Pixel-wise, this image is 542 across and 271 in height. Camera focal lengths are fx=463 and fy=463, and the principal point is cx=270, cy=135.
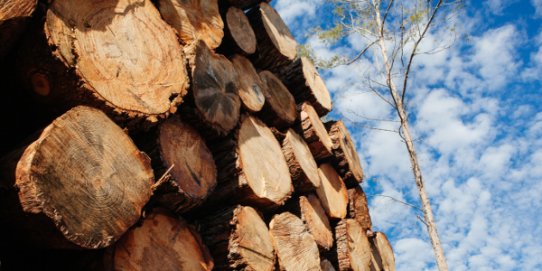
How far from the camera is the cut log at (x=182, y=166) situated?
5.88 ft

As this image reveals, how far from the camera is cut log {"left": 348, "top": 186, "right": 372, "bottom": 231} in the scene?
144 inches

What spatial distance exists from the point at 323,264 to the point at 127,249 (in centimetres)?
164

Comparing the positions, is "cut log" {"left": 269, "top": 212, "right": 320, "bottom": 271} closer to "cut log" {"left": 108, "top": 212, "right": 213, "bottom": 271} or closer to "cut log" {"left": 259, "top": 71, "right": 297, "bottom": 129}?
"cut log" {"left": 108, "top": 212, "right": 213, "bottom": 271}

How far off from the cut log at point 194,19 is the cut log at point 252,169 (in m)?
0.50

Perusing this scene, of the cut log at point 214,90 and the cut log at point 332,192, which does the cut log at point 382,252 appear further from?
the cut log at point 214,90

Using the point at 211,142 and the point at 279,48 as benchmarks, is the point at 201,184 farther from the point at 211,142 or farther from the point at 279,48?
the point at 279,48

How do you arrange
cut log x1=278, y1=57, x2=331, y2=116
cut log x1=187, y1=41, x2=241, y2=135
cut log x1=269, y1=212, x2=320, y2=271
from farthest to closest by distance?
cut log x1=278, y1=57, x2=331, y2=116, cut log x1=269, y1=212, x2=320, y2=271, cut log x1=187, y1=41, x2=241, y2=135

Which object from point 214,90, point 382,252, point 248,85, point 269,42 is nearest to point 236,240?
point 214,90

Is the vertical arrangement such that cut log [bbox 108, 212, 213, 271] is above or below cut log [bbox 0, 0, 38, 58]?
below

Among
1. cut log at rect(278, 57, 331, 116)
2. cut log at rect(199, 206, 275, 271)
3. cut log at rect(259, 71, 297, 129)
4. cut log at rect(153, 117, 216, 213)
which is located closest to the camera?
cut log at rect(153, 117, 216, 213)

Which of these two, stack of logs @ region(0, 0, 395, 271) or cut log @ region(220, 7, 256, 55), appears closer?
stack of logs @ region(0, 0, 395, 271)

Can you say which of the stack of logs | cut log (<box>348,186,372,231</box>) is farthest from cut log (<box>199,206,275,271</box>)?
cut log (<box>348,186,372,231</box>)

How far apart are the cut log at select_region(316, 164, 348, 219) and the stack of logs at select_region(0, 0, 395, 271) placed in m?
0.20

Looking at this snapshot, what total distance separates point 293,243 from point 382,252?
1701mm
